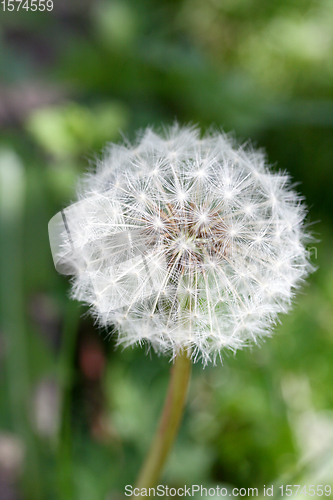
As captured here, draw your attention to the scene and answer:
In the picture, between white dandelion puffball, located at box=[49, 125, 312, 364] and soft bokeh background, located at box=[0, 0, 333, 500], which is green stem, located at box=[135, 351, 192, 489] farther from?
soft bokeh background, located at box=[0, 0, 333, 500]

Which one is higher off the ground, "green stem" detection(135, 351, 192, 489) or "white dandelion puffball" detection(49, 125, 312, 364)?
"white dandelion puffball" detection(49, 125, 312, 364)

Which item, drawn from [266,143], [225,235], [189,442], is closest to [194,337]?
[225,235]

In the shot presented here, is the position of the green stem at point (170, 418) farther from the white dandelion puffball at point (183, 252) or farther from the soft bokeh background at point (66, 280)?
the soft bokeh background at point (66, 280)

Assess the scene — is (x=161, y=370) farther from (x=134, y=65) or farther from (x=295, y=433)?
(x=134, y=65)

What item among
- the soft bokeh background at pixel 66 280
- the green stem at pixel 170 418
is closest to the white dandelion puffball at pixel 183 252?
the green stem at pixel 170 418

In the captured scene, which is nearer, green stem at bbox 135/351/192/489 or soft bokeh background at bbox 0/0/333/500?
green stem at bbox 135/351/192/489

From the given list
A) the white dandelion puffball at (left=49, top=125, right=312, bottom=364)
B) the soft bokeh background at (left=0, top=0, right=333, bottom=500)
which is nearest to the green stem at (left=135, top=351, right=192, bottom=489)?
the white dandelion puffball at (left=49, top=125, right=312, bottom=364)
